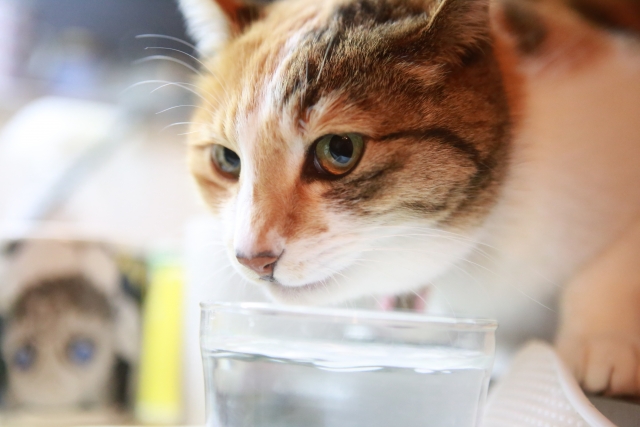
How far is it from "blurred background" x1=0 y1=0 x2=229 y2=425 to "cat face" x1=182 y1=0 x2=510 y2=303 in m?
0.23

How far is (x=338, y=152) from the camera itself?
696 mm

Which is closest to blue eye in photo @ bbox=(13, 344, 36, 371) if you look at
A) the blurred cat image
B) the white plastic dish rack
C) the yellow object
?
the blurred cat image

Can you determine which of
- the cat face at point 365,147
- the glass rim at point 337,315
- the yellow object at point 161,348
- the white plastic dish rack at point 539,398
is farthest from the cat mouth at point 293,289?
the yellow object at point 161,348

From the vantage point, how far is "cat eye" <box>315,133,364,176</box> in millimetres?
688

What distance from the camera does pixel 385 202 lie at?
0.69m

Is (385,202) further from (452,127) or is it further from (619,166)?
(619,166)

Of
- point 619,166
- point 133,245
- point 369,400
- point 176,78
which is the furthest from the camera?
point 176,78

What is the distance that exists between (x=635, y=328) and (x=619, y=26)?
0.68m

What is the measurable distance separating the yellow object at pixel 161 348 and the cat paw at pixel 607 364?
707mm

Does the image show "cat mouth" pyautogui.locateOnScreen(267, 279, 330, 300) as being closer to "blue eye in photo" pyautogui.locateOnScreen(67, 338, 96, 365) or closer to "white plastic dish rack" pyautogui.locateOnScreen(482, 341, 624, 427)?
"white plastic dish rack" pyautogui.locateOnScreen(482, 341, 624, 427)

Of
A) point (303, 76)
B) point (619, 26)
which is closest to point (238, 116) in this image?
→ point (303, 76)

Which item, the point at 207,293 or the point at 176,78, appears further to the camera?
the point at 176,78

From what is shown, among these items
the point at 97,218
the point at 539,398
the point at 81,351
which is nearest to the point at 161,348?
the point at 81,351

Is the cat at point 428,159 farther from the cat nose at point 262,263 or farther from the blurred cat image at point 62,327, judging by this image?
the blurred cat image at point 62,327
